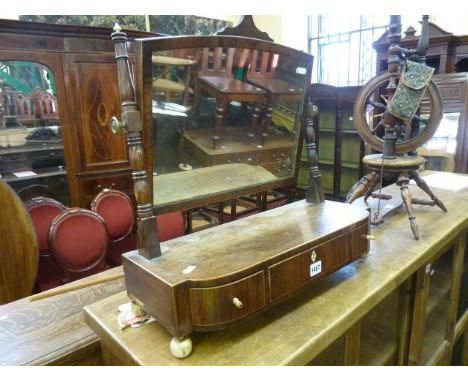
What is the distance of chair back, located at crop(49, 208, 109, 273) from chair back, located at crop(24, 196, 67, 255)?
22 centimetres

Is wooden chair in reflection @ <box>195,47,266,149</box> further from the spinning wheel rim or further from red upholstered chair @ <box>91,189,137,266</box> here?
red upholstered chair @ <box>91,189,137,266</box>

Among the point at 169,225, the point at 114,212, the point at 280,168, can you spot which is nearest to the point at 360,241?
the point at 280,168

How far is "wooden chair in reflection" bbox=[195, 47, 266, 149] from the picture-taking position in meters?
0.79

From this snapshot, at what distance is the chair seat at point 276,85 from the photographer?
2.96 feet

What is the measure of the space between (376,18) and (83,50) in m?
2.92

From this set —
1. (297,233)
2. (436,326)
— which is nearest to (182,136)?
(297,233)

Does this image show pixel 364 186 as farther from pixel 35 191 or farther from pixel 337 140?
pixel 337 140

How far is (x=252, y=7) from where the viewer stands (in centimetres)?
77

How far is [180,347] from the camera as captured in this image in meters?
0.61

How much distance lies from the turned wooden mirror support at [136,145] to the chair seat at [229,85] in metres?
0.19

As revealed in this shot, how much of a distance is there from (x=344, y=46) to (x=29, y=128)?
3.24 meters

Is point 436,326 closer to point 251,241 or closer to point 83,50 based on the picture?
point 251,241

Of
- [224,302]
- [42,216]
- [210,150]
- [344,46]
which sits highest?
[344,46]

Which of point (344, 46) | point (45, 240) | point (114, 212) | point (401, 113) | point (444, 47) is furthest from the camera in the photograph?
point (344, 46)
